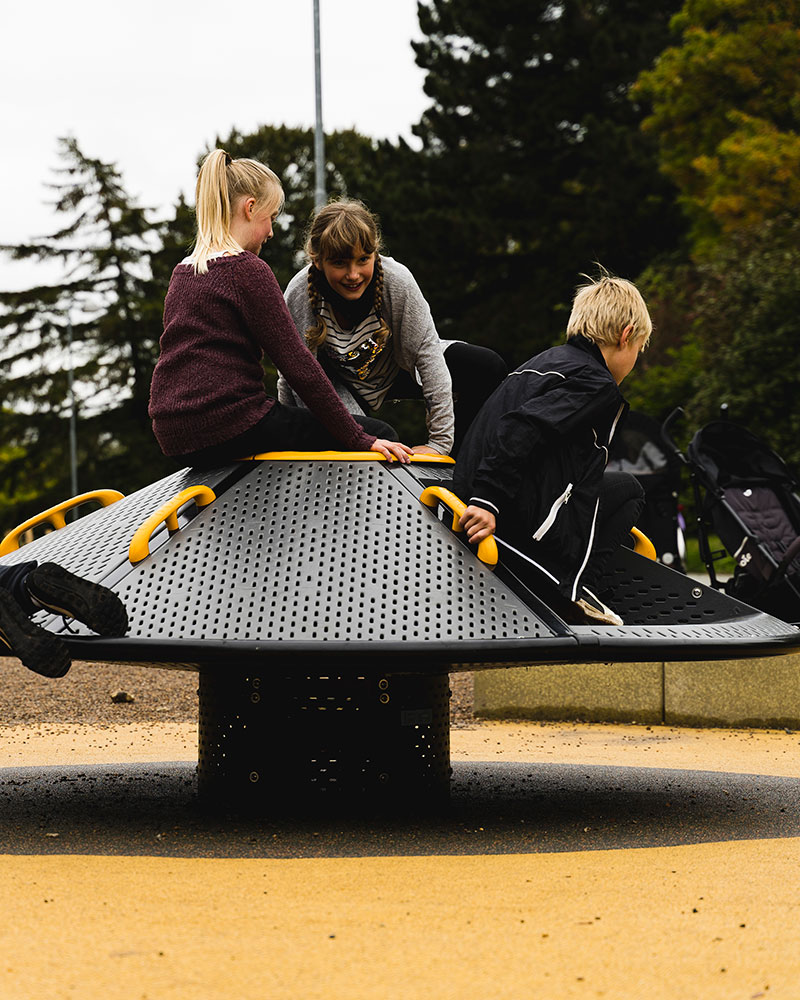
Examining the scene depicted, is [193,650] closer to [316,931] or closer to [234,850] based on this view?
[234,850]

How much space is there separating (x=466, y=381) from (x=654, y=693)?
131 inches

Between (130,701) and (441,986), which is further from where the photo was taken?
(130,701)

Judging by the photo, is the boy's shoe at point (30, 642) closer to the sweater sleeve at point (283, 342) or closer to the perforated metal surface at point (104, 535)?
the perforated metal surface at point (104, 535)

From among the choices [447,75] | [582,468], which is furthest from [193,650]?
[447,75]

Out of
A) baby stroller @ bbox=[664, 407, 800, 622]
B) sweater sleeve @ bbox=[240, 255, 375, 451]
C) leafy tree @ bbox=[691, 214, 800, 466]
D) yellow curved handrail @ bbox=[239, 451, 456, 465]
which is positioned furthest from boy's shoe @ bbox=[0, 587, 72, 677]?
leafy tree @ bbox=[691, 214, 800, 466]

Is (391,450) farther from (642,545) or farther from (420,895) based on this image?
(420,895)

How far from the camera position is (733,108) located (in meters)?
30.5

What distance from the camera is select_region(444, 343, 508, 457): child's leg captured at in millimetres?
5082

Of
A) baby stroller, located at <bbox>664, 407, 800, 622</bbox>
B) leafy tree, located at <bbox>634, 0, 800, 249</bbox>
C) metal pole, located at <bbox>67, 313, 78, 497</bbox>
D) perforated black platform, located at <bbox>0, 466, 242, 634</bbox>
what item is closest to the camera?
perforated black platform, located at <bbox>0, 466, 242, 634</bbox>

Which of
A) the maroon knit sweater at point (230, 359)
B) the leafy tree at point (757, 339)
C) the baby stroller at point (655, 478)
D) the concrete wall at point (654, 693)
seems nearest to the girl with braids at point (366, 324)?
the maroon knit sweater at point (230, 359)

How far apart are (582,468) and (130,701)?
557 centimetres

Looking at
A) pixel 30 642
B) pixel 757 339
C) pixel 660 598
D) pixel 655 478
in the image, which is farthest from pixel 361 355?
pixel 757 339

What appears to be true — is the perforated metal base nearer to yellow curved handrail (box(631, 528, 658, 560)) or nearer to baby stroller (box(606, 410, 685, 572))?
yellow curved handrail (box(631, 528, 658, 560))

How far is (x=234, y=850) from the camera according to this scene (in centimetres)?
388
